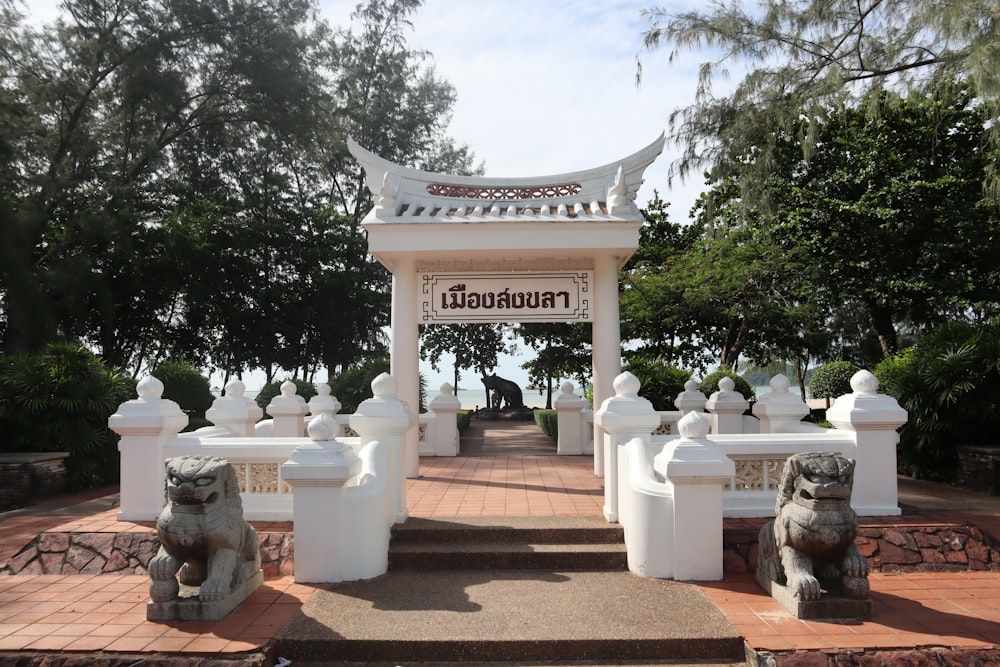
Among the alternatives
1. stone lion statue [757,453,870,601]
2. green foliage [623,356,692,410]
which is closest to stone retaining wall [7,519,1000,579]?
stone lion statue [757,453,870,601]

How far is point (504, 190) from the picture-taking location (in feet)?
27.7

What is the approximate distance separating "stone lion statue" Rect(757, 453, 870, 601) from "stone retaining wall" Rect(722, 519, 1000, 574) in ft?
2.48

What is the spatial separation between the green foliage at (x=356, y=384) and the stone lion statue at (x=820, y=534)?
387 inches

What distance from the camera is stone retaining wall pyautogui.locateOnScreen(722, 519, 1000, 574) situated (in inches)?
205

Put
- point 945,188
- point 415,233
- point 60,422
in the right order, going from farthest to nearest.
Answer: point 945,188
point 60,422
point 415,233

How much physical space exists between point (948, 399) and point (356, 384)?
33.8 ft

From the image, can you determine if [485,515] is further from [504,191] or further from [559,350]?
[559,350]

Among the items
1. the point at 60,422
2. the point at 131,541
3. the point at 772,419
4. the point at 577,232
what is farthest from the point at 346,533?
the point at 60,422

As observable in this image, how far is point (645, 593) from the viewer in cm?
471

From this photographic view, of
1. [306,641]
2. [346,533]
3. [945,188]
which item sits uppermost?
[945,188]

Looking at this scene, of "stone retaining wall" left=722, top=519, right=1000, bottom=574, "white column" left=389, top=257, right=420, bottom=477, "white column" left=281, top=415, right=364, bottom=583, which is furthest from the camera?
"white column" left=389, top=257, right=420, bottom=477

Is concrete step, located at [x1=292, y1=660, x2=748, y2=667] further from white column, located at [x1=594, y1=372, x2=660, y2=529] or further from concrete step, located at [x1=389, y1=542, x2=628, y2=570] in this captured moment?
white column, located at [x1=594, y1=372, x2=660, y2=529]

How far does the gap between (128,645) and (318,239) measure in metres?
18.5

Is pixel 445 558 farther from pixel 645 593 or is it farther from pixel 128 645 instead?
pixel 128 645
